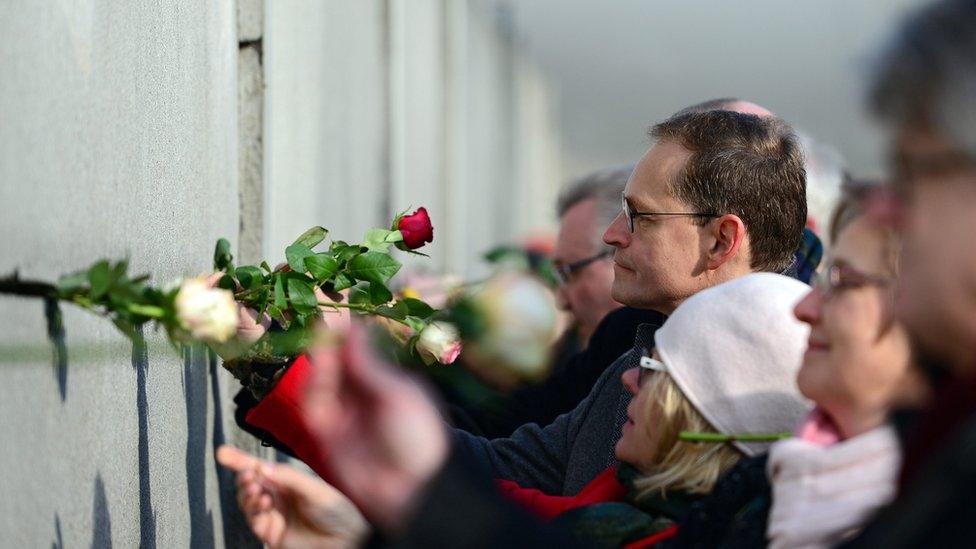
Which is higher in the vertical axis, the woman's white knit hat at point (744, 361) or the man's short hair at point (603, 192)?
the woman's white knit hat at point (744, 361)

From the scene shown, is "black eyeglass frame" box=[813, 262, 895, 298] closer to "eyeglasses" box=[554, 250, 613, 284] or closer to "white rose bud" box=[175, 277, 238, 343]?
"white rose bud" box=[175, 277, 238, 343]

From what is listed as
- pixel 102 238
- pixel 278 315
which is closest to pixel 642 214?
pixel 278 315

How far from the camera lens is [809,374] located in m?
1.81

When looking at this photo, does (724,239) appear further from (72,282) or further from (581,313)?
(581,313)

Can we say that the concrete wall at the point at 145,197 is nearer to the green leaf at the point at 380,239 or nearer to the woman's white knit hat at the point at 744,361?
the green leaf at the point at 380,239

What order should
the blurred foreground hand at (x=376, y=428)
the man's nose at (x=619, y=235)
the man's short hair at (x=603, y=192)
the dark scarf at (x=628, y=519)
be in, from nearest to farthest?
the blurred foreground hand at (x=376, y=428) < the dark scarf at (x=628, y=519) < the man's nose at (x=619, y=235) < the man's short hair at (x=603, y=192)

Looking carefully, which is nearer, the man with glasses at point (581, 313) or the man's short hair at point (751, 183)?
the man's short hair at point (751, 183)

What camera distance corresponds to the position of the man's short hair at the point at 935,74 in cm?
137

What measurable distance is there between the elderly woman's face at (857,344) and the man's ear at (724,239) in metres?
1.27

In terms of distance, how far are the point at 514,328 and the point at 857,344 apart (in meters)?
2.25

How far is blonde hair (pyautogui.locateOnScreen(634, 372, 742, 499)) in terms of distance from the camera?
2078 millimetres

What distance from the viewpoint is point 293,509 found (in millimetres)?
2096

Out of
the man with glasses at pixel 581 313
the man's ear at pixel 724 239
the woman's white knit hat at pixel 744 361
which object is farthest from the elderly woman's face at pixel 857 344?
the man with glasses at pixel 581 313

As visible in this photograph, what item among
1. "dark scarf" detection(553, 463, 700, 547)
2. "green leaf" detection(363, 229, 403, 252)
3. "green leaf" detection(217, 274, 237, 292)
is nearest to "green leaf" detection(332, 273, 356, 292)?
"green leaf" detection(363, 229, 403, 252)
